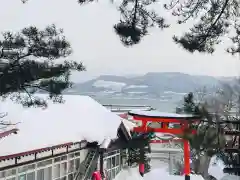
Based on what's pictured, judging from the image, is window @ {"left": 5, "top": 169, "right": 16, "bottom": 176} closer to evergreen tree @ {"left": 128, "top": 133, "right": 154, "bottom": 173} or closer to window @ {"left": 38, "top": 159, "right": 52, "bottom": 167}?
window @ {"left": 38, "top": 159, "right": 52, "bottom": 167}

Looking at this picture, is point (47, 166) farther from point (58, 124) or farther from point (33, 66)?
point (33, 66)

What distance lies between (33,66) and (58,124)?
18.8 ft

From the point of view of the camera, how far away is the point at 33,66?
5105 mm

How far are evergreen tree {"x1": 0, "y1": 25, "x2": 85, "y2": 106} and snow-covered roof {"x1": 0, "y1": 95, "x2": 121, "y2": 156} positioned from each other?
1829 millimetres

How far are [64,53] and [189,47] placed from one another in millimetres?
2059

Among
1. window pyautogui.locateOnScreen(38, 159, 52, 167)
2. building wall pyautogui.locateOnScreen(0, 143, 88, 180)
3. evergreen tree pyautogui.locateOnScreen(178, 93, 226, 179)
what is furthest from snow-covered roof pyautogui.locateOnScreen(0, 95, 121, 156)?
evergreen tree pyautogui.locateOnScreen(178, 93, 226, 179)

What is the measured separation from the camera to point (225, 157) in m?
5.38

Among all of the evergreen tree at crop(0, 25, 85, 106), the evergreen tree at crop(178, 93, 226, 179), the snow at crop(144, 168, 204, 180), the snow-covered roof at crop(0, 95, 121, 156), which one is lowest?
the snow at crop(144, 168, 204, 180)

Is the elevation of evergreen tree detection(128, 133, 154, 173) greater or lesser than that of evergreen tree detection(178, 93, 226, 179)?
lesser

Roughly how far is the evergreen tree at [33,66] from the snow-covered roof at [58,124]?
1.83 m

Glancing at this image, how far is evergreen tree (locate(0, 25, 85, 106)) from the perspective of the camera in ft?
16.1

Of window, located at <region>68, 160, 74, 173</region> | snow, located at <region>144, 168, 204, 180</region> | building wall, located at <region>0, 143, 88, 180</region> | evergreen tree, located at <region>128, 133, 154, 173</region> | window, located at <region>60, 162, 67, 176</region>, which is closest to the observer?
building wall, located at <region>0, 143, 88, 180</region>

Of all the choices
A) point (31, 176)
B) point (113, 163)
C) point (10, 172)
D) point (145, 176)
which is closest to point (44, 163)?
point (31, 176)

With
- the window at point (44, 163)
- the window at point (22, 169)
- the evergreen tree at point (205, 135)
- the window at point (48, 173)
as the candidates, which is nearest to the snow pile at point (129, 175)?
the window at point (48, 173)
